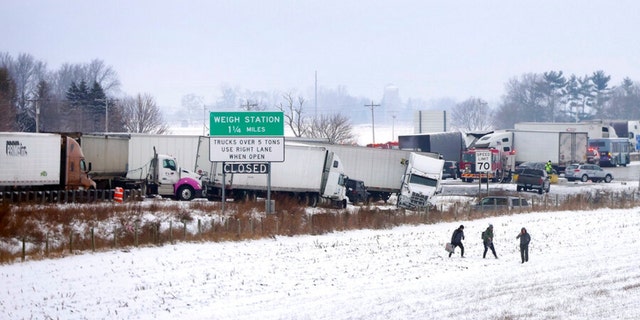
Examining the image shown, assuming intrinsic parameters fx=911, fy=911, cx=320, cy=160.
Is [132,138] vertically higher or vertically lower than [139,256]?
higher

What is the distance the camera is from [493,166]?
6912 cm

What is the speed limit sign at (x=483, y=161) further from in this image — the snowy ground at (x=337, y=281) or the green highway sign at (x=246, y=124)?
the green highway sign at (x=246, y=124)

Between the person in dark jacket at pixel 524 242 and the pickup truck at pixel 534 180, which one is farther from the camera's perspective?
the pickup truck at pixel 534 180

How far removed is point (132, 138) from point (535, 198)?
2408cm

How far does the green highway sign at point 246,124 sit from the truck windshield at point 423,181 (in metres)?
10.7

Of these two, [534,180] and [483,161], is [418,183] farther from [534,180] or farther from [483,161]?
[534,180]

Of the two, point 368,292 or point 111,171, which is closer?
point 368,292

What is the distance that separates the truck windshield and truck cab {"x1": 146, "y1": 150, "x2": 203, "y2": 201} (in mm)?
11634

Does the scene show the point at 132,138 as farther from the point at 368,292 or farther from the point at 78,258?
the point at 368,292

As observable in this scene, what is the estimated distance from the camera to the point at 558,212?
49312mm

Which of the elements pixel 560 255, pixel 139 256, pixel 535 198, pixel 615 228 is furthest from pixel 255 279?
pixel 535 198

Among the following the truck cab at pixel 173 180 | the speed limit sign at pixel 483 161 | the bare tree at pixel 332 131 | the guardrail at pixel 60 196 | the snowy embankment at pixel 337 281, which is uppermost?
the bare tree at pixel 332 131

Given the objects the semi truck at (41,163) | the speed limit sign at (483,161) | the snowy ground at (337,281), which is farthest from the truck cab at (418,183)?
the semi truck at (41,163)

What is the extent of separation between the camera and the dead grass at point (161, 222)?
34.8 m
